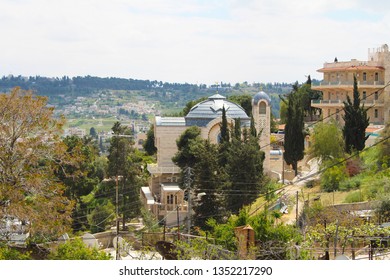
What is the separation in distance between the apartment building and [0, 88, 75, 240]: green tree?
82.9 ft

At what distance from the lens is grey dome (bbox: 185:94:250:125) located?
40.6m

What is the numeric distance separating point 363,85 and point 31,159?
90.5ft

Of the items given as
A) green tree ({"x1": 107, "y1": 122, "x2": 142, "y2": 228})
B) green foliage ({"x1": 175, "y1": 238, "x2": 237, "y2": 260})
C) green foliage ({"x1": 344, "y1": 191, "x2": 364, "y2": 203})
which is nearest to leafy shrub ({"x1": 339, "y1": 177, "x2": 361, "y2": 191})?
green foliage ({"x1": 344, "y1": 191, "x2": 364, "y2": 203})

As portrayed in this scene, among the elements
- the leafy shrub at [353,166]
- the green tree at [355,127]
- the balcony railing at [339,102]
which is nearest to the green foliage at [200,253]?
the leafy shrub at [353,166]

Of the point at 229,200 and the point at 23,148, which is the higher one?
the point at 23,148

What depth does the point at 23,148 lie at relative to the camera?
16859 mm

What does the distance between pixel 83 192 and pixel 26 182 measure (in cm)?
1911

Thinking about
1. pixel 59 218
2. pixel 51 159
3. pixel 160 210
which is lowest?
pixel 160 210

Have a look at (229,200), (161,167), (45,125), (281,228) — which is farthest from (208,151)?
(45,125)

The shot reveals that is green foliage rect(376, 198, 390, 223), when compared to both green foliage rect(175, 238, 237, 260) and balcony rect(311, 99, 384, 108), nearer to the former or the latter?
green foliage rect(175, 238, 237, 260)

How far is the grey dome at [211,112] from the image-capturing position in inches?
1598

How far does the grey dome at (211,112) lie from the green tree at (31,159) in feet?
75.9

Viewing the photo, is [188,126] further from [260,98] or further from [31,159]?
[31,159]

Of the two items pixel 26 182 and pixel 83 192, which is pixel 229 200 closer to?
pixel 83 192
